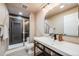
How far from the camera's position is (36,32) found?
1.40 meters

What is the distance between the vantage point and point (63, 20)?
134 cm

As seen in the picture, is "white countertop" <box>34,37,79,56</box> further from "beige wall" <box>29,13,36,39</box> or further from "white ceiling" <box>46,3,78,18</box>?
"white ceiling" <box>46,3,78,18</box>

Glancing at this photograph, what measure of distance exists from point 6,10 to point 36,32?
2.22 feet

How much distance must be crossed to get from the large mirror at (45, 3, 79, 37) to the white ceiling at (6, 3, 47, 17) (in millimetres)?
327

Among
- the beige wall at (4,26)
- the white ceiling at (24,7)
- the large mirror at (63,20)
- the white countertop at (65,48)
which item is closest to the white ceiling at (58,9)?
the large mirror at (63,20)

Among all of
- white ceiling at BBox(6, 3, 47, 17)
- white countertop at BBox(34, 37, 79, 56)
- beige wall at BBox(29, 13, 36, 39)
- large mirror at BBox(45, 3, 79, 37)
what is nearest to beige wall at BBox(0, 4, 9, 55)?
white ceiling at BBox(6, 3, 47, 17)

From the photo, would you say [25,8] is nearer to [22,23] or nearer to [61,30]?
[22,23]

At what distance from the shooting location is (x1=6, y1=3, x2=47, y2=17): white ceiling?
4.08 ft

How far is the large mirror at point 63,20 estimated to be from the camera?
3.89 feet

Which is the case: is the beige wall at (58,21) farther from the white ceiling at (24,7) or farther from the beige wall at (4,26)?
the beige wall at (4,26)

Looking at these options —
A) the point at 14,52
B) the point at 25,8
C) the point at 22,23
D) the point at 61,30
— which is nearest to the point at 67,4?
the point at 61,30

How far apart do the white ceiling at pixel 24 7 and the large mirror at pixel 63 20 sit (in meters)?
0.33

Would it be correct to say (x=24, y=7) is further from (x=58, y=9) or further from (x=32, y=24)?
(x=58, y=9)

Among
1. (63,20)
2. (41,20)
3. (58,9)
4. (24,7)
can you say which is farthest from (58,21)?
(24,7)
